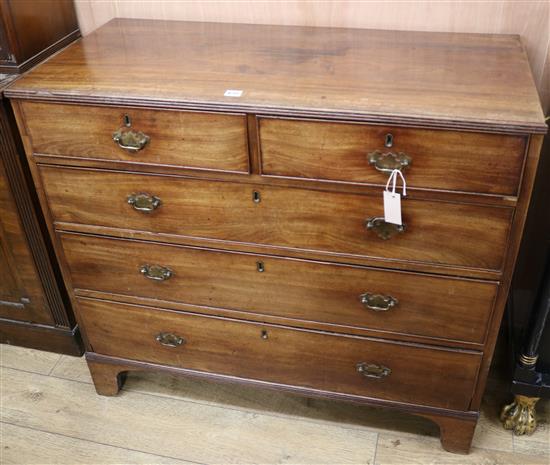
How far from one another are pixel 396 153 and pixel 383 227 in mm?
181

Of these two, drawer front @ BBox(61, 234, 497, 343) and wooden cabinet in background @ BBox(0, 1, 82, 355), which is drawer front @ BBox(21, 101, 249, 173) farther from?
drawer front @ BBox(61, 234, 497, 343)

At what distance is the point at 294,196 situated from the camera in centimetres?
138

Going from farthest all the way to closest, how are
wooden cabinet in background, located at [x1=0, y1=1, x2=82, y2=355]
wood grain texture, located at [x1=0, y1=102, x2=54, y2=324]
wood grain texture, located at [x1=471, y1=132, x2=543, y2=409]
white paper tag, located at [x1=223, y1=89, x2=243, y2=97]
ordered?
wood grain texture, located at [x1=0, y1=102, x2=54, y2=324]
wooden cabinet in background, located at [x1=0, y1=1, x2=82, y2=355]
white paper tag, located at [x1=223, y1=89, x2=243, y2=97]
wood grain texture, located at [x1=471, y1=132, x2=543, y2=409]

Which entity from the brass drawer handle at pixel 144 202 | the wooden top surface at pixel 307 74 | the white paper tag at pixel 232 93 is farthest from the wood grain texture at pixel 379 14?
the brass drawer handle at pixel 144 202

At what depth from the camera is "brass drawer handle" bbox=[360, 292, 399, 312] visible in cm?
148

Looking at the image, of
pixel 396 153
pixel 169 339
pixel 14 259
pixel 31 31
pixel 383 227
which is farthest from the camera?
pixel 14 259

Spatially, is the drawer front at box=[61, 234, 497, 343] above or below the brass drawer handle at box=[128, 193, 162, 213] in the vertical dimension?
below

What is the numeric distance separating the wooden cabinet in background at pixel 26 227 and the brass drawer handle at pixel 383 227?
34.6 inches

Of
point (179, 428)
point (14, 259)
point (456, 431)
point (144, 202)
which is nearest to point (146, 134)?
point (144, 202)

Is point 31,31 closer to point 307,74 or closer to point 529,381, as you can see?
point 307,74

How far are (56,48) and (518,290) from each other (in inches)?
60.2

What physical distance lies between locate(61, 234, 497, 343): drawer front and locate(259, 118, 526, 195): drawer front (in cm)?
25

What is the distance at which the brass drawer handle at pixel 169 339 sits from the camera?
5.67ft

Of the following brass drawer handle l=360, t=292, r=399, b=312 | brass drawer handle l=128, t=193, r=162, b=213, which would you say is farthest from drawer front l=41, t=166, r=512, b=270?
brass drawer handle l=360, t=292, r=399, b=312
